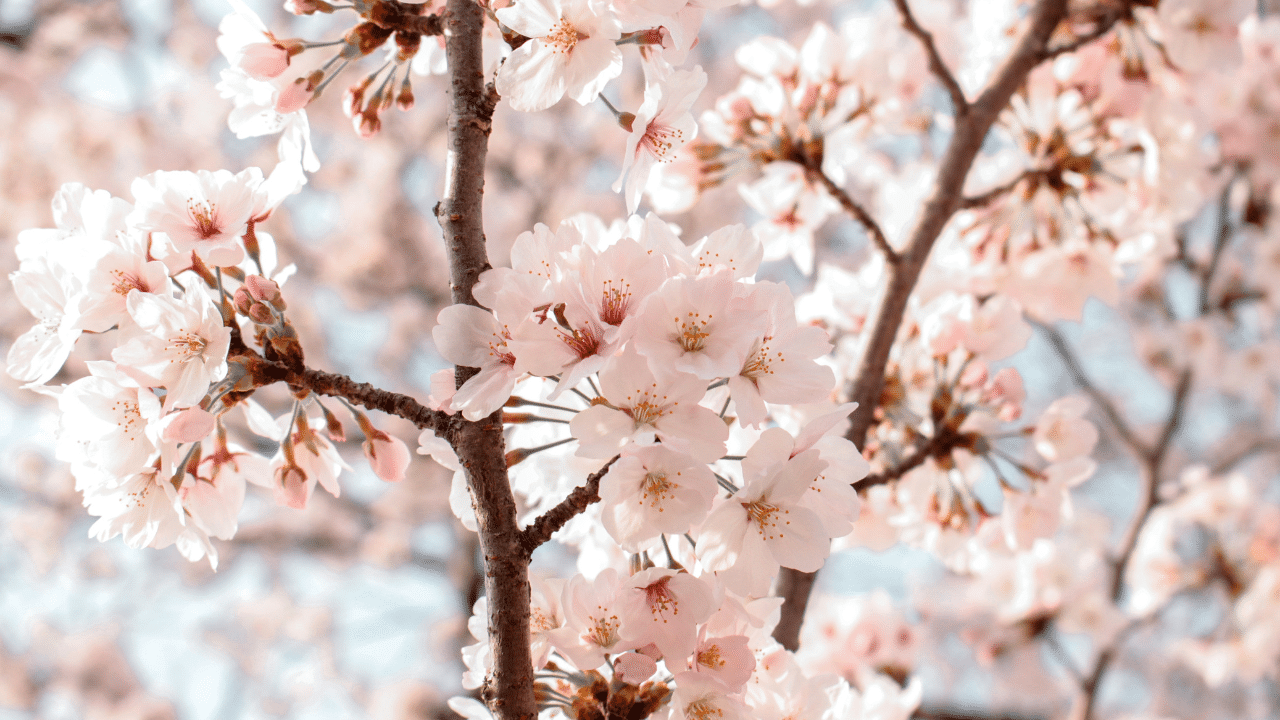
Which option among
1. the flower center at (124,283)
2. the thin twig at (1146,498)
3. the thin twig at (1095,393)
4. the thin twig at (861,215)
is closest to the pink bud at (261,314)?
the flower center at (124,283)

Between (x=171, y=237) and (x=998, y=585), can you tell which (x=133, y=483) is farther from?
(x=998, y=585)

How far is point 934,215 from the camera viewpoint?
157 cm

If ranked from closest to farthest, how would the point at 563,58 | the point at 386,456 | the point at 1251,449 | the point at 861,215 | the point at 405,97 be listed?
1. the point at 563,58
2. the point at 386,456
3. the point at 405,97
4. the point at 861,215
5. the point at 1251,449

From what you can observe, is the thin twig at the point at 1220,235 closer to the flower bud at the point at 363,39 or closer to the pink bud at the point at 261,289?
the flower bud at the point at 363,39

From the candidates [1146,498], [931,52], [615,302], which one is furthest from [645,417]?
[1146,498]

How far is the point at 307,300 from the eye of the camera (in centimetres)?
626

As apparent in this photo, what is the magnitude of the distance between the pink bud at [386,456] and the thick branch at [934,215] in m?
0.67

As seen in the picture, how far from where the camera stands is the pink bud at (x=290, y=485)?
3.24 feet

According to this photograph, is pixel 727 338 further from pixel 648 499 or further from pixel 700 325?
pixel 648 499

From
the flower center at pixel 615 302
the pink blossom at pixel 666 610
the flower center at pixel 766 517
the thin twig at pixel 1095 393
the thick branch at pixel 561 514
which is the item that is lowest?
the pink blossom at pixel 666 610

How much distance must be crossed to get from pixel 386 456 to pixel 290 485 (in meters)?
0.11

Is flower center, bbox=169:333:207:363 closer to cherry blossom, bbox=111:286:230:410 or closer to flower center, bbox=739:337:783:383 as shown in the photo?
cherry blossom, bbox=111:286:230:410

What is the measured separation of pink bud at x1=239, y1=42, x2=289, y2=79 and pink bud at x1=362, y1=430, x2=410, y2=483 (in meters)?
0.46

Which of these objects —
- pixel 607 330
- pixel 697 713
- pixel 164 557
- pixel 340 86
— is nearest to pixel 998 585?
pixel 697 713
